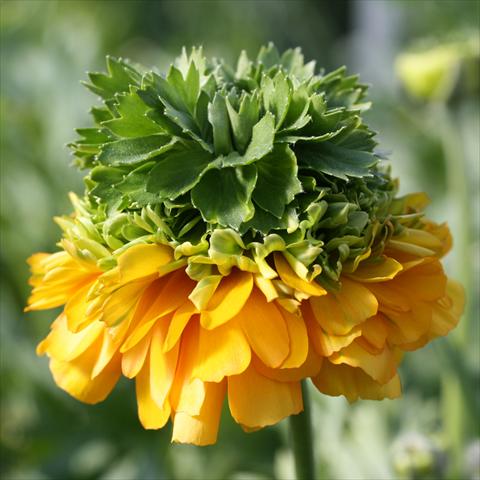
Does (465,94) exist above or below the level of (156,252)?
above

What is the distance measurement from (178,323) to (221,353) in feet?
0.10

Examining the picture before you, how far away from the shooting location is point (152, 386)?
1.44ft

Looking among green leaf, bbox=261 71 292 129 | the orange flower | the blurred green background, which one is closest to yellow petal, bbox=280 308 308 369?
the orange flower

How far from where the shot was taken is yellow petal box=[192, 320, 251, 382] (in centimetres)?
41

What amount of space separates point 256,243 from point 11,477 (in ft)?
2.20

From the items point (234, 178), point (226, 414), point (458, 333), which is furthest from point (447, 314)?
point (226, 414)

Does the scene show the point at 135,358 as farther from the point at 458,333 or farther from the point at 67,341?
the point at 458,333

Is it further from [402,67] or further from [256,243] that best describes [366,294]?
[402,67]

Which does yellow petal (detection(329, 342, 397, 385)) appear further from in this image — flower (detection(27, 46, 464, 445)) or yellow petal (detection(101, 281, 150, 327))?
yellow petal (detection(101, 281, 150, 327))

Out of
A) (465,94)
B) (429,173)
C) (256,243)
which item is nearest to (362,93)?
(256,243)

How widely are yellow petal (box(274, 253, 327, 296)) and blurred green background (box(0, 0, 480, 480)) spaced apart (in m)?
0.32

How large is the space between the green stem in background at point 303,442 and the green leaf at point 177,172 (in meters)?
0.15

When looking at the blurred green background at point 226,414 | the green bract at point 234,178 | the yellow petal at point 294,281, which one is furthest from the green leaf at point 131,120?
the blurred green background at point 226,414

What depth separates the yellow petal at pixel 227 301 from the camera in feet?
1.38
